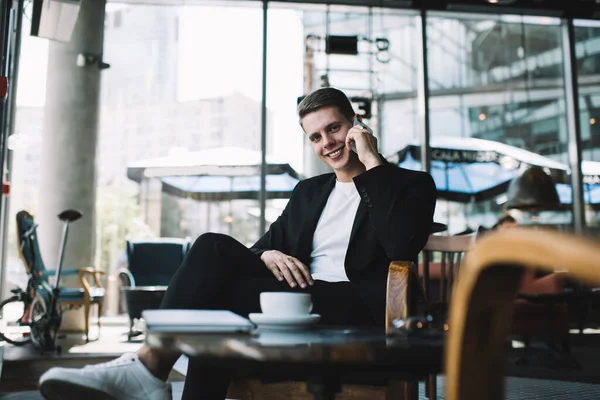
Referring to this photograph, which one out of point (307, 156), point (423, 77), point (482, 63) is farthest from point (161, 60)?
point (482, 63)

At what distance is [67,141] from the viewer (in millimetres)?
5992

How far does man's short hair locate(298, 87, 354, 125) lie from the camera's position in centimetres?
188

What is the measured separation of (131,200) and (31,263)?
2.21 meters

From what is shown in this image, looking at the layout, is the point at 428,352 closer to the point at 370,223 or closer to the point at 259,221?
the point at 370,223

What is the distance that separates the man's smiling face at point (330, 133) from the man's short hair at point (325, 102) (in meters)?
0.01

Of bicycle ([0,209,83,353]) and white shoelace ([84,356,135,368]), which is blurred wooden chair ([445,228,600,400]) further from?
bicycle ([0,209,83,353])

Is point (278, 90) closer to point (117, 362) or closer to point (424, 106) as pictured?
point (424, 106)

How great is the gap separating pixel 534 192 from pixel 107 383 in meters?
6.06

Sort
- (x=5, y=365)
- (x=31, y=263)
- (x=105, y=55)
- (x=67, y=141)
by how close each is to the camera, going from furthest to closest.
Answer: (x=105, y=55)
(x=67, y=141)
(x=31, y=263)
(x=5, y=365)

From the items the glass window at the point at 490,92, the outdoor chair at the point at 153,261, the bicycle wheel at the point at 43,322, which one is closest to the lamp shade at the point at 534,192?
the glass window at the point at 490,92

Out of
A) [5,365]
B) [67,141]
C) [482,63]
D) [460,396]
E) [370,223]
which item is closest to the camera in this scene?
[460,396]

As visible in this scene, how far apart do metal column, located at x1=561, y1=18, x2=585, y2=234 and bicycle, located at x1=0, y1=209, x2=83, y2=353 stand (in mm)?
5342

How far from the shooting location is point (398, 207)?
1.61 metres

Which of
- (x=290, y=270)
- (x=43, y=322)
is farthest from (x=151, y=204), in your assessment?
(x=290, y=270)
